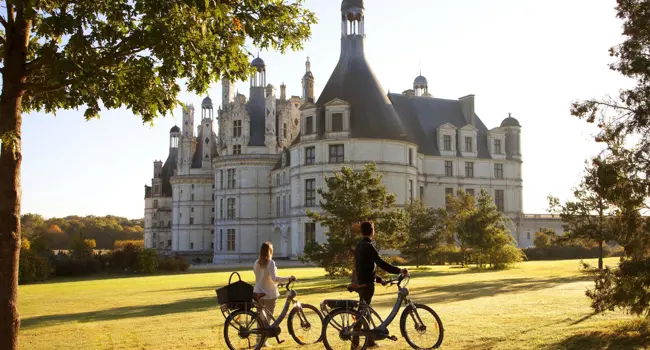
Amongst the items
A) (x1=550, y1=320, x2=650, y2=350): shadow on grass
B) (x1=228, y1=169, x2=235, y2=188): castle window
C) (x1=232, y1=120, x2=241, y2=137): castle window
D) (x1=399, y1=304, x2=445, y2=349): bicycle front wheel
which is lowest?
(x1=550, y1=320, x2=650, y2=350): shadow on grass

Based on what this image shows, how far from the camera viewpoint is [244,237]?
67.2 m

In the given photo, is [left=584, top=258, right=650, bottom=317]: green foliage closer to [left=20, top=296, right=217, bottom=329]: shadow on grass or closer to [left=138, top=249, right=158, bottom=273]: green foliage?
[left=20, top=296, right=217, bottom=329]: shadow on grass

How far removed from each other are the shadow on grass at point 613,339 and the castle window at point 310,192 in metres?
42.7

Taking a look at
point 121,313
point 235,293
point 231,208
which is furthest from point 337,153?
point 235,293

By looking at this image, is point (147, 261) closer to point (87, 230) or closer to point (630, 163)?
point (630, 163)

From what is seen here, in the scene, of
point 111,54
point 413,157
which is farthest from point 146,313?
point 413,157

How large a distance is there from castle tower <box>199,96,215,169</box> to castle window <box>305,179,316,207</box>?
27322mm

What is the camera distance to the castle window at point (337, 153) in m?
54.0

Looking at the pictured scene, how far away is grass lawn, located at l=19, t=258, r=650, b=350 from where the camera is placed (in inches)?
493

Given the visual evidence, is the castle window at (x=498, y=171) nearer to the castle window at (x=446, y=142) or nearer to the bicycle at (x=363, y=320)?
the castle window at (x=446, y=142)

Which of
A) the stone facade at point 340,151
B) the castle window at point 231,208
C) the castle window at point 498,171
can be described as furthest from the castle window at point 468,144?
the castle window at point 231,208

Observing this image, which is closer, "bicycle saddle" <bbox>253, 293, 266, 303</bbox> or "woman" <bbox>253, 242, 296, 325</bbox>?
"bicycle saddle" <bbox>253, 293, 266, 303</bbox>

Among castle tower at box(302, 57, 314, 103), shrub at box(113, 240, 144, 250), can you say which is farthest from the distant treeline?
castle tower at box(302, 57, 314, 103)

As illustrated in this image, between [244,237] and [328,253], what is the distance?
40.9m
